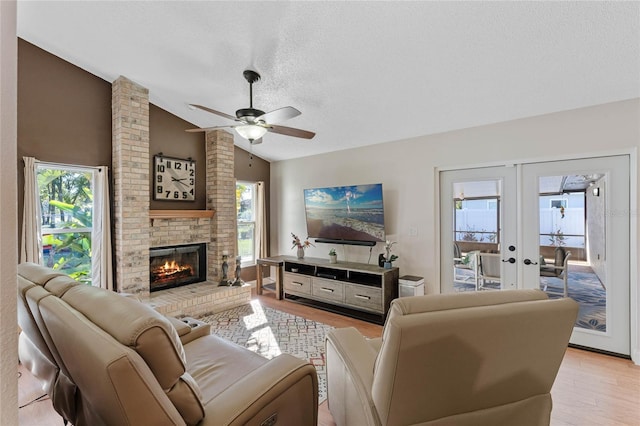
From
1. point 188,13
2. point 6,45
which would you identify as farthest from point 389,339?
point 188,13

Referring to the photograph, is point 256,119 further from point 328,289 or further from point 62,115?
point 328,289

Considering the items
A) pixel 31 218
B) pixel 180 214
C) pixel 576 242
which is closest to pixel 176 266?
pixel 180 214

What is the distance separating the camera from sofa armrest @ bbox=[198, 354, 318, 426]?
3.87ft

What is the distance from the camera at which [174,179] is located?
4.44 meters

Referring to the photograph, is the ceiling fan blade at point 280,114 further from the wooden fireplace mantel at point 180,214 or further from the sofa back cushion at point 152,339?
the wooden fireplace mantel at point 180,214

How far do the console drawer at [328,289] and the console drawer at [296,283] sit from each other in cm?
9

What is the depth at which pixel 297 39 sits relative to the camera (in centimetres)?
249

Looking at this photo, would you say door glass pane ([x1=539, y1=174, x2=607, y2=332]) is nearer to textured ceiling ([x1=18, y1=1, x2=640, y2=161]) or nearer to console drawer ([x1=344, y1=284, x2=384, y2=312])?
textured ceiling ([x1=18, y1=1, x2=640, y2=161])

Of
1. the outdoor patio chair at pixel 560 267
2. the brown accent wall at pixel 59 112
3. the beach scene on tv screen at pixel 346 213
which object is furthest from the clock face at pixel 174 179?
the outdoor patio chair at pixel 560 267

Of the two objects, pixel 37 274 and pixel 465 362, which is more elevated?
pixel 37 274

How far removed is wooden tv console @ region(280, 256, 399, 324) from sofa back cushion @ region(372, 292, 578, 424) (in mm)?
2402

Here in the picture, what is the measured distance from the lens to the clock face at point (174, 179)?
424cm

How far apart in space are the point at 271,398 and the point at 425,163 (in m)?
3.48

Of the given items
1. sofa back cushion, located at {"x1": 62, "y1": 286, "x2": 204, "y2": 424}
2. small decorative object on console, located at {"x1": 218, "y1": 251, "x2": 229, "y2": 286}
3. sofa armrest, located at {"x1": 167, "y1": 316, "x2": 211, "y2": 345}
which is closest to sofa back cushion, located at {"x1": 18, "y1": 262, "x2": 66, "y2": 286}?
sofa back cushion, located at {"x1": 62, "y1": 286, "x2": 204, "y2": 424}
